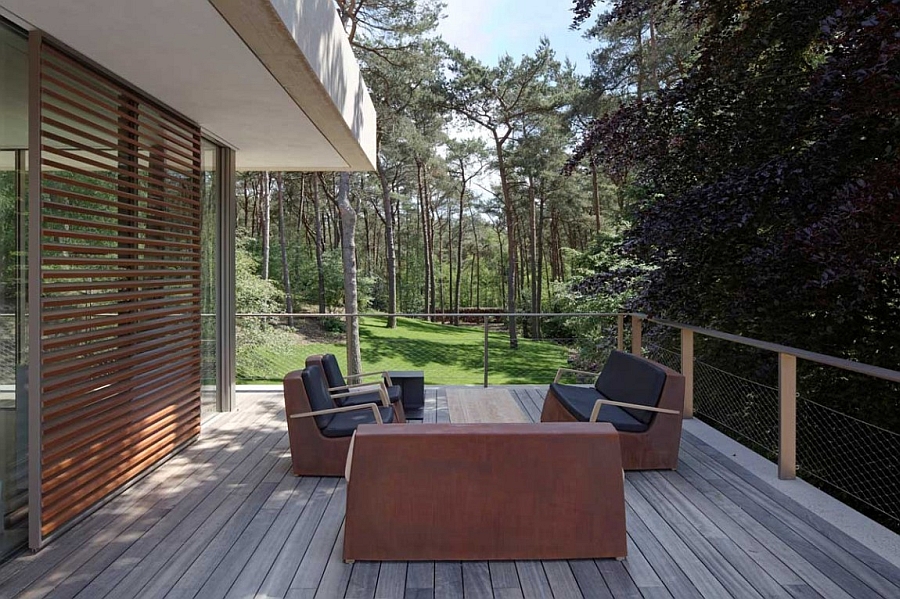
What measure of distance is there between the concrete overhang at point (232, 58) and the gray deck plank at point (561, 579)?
2751 mm

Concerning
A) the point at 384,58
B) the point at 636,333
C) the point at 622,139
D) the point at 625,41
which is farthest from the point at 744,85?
the point at 625,41

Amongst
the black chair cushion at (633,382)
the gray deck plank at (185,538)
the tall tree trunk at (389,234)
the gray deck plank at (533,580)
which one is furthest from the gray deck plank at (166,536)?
the tall tree trunk at (389,234)

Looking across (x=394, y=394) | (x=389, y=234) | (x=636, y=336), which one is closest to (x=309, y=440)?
(x=394, y=394)

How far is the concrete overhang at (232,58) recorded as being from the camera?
2.85 meters

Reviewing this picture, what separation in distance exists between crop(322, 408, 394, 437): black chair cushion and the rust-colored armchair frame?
0.04m

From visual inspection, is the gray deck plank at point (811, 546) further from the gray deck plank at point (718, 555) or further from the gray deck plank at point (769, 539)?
the gray deck plank at point (718, 555)

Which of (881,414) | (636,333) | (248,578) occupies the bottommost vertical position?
(248,578)

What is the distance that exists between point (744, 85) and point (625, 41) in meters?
10.9

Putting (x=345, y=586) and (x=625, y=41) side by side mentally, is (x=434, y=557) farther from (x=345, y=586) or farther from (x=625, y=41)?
(x=625, y=41)

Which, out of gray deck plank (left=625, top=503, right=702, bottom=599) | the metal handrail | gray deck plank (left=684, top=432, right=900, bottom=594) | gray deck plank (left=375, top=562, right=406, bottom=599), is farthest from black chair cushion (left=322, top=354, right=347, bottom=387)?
gray deck plank (left=684, top=432, right=900, bottom=594)

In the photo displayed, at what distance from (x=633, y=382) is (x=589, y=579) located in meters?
2.11

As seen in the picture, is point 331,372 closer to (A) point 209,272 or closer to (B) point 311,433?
(B) point 311,433

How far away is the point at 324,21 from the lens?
3986 mm

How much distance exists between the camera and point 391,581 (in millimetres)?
2771
